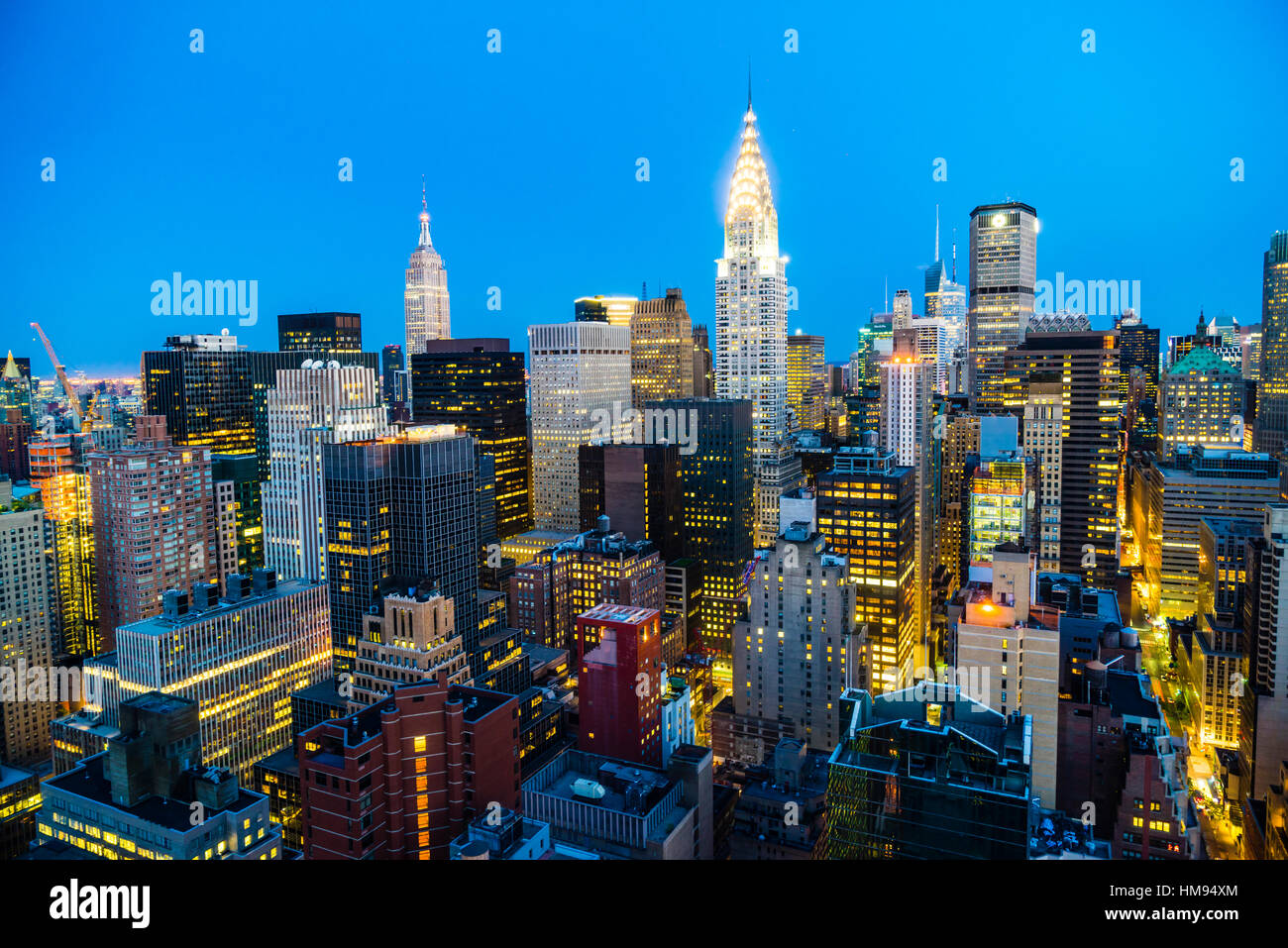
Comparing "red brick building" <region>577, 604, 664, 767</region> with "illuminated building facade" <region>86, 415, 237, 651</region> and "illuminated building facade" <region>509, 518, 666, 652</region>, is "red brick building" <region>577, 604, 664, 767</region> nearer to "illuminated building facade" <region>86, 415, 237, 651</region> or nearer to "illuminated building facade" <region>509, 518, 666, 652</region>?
"illuminated building facade" <region>509, 518, 666, 652</region>

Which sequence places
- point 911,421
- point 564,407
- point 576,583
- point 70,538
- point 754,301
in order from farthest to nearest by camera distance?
point 564,407, point 754,301, point 911,421, point 70,538, point 576,583

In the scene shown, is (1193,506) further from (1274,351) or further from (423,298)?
(423,298)

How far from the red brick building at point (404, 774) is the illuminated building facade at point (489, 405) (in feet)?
163

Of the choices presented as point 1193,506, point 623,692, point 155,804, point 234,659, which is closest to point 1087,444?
point 1193,506

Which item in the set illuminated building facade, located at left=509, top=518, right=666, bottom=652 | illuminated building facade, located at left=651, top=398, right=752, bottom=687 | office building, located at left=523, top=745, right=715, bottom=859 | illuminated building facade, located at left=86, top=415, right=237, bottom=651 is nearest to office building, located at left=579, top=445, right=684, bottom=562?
illuminated building facade, located at left=651, top=398, right=752, bottom=687

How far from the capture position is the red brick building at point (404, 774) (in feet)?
64.4

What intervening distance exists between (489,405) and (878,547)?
4082 cm

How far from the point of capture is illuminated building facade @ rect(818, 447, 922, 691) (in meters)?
41.2

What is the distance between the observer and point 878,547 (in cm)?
4219

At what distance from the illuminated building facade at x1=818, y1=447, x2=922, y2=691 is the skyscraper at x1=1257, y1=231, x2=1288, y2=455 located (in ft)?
84.5

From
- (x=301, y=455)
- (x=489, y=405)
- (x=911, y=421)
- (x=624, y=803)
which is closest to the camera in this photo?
(x=624, y=803)
